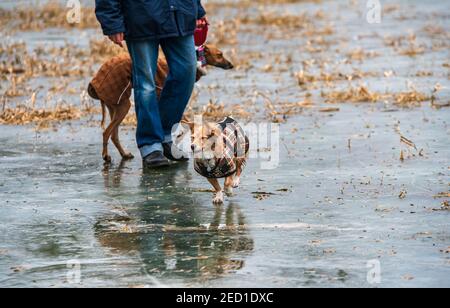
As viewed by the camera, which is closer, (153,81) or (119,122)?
(153,81)

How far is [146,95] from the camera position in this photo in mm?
9938

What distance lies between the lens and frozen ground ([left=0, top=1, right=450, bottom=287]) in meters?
6.51

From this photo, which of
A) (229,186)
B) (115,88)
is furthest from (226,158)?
(115,88)

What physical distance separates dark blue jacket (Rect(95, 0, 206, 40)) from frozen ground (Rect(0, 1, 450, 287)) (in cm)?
116

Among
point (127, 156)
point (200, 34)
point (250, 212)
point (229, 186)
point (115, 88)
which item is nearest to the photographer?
point (250, 212)

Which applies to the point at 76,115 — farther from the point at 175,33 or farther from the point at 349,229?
the point at 349,229

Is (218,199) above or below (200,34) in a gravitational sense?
below

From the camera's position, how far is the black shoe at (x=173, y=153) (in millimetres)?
10148

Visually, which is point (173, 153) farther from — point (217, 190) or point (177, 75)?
point (217, 190)

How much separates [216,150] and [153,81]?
1930 mm

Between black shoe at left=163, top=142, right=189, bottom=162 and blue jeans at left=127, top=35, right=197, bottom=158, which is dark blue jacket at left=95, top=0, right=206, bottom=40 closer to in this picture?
blue jeans at left=127, top=35, right=197, bottom=158

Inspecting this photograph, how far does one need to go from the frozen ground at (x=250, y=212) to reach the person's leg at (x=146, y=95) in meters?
0.29

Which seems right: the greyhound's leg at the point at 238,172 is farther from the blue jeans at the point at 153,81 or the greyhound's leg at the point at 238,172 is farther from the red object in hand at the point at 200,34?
the red object in hand at the point at 200,34
